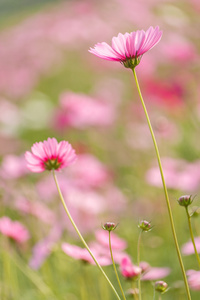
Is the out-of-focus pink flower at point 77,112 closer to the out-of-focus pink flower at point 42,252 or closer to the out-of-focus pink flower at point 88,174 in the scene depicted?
the out-of-focus pink flower at point 88,174

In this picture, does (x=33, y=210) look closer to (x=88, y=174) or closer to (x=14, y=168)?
(x=14, y=168)

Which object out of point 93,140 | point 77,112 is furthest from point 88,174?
point 93,140

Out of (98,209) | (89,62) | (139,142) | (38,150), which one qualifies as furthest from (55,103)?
(38,150)

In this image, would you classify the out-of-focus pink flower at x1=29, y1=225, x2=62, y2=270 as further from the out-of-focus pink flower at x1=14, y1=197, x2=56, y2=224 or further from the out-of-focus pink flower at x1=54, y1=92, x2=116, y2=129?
the out-of-focus pink flower at x1=54, y1=92, x2=116, y2=129

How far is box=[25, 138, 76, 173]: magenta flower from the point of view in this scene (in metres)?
0.95

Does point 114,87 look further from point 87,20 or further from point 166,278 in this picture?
point 166,278

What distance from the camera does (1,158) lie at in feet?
13.9

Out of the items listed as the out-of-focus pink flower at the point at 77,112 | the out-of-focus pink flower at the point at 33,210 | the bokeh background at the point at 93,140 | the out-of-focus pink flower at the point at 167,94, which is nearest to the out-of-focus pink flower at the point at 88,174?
the bokeh background at the point at 93,140

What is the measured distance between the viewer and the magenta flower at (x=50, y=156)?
0.95m

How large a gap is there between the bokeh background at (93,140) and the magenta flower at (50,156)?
0.29 metres

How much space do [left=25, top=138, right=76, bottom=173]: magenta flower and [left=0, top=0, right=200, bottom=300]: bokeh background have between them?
29 cm

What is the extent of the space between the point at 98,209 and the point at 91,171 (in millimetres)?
195

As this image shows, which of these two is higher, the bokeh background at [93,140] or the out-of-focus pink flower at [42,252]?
the bokeh background at [93,140]

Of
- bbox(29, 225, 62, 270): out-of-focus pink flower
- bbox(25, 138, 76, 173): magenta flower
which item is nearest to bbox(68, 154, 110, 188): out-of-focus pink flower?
bbox(29, 225, 62, 270): out-of-focus pink flower
